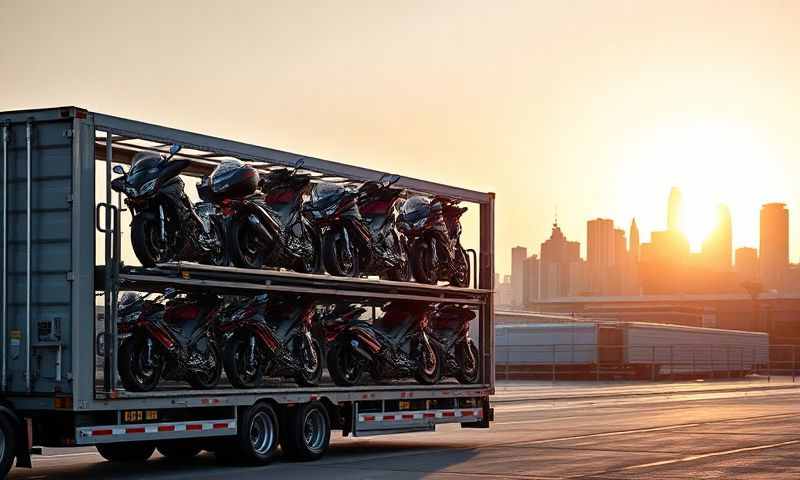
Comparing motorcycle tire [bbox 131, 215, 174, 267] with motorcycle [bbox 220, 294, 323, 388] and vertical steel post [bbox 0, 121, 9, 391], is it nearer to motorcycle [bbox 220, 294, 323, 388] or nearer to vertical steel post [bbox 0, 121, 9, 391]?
vertical steel post [bbox 0, 121, 9, 391]

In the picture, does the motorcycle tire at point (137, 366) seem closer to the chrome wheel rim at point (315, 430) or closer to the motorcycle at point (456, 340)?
the chrome wheel rim at point (315, 430)

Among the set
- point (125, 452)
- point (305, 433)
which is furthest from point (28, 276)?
point (305, 433)

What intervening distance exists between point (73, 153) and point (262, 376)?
476 cm

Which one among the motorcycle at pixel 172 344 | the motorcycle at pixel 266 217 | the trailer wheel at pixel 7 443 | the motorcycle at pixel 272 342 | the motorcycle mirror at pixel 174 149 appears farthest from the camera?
the motorcycle at pixel 272 342

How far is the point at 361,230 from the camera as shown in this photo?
21000mm

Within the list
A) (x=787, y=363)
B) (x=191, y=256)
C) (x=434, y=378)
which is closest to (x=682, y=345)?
(x=787, y=363)

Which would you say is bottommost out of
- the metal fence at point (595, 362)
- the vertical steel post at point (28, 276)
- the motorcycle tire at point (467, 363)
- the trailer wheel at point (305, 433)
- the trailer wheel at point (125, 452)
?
the metal fence at point (595, 362)

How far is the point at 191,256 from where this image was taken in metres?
17.8

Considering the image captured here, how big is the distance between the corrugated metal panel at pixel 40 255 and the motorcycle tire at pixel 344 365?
5913 millimetres

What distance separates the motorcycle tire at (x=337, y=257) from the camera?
66.9ft

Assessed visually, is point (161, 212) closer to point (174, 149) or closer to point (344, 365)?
point (174, 149)

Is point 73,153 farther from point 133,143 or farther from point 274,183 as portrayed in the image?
point 274,183

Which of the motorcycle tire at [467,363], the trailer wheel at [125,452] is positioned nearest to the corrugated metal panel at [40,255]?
the trailer wheel at [125,452]

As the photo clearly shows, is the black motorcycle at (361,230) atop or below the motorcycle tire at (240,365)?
atop
